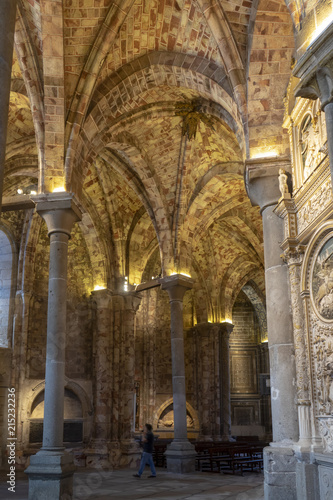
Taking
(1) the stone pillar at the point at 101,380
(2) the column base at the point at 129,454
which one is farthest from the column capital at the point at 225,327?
(2) the column base at the point at 129,454

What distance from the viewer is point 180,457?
42.2ft

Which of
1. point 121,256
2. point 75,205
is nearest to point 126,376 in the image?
point 121,256

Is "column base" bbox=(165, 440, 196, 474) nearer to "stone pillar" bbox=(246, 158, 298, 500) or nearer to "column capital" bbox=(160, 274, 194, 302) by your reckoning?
"column capital" bbox=(160, 274, 194, 302)

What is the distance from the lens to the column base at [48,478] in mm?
7959

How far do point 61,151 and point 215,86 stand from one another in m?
3.22

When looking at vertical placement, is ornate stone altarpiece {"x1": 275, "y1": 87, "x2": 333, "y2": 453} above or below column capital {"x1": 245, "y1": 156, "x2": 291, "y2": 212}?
below

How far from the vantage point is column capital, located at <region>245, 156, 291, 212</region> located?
8.30m

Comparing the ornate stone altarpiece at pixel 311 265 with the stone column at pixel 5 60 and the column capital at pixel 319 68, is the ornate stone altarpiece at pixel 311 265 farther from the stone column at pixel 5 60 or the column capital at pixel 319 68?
the stone column at pixel 5 60

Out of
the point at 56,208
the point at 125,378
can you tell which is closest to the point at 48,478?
the point at 56,208

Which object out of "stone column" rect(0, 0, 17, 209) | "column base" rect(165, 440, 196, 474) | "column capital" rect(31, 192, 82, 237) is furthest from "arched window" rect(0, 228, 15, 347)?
"stone column" rect(0, 0, 17, 209)

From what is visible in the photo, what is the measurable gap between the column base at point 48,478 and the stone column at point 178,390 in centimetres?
525

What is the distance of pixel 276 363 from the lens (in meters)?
7.42

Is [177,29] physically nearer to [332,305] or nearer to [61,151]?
[61,151]

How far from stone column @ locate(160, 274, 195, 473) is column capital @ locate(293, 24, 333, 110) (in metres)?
9.72
